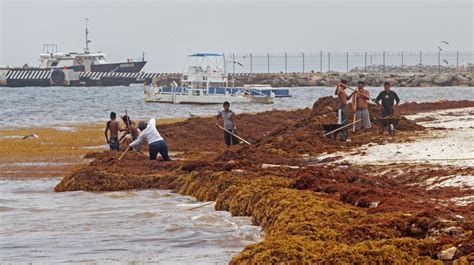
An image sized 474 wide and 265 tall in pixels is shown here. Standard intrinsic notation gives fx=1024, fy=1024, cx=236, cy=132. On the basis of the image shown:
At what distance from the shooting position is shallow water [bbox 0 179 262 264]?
12398mm

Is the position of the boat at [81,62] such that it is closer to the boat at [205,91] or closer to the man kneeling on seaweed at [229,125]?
the boat at [205,91]

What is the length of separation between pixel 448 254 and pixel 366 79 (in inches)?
4120

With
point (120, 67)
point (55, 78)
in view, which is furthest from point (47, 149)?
point (120, 67)

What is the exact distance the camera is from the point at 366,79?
11288 cm

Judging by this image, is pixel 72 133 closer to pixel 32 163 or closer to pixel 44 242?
pixel 32 163

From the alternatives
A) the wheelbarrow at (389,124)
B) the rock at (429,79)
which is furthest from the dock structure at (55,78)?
the wheelbarrow at (389,124)

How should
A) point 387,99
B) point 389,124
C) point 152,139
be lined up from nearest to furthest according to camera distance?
point 152,139
point 389,124
point 387,99

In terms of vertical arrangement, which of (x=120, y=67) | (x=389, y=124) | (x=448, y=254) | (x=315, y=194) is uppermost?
(x=389, y=124)

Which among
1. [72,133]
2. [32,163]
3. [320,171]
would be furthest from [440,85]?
[320,171]

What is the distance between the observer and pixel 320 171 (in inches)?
615

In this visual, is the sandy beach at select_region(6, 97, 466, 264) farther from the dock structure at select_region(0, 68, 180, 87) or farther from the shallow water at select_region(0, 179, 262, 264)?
the dock structure at select_region(0, 68, 180, 87)

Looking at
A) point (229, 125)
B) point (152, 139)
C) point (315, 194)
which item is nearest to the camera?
point (315, 194)

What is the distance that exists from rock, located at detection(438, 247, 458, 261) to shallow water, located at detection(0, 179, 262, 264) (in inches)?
121

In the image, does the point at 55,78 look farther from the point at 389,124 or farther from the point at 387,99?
the point at 389,124
